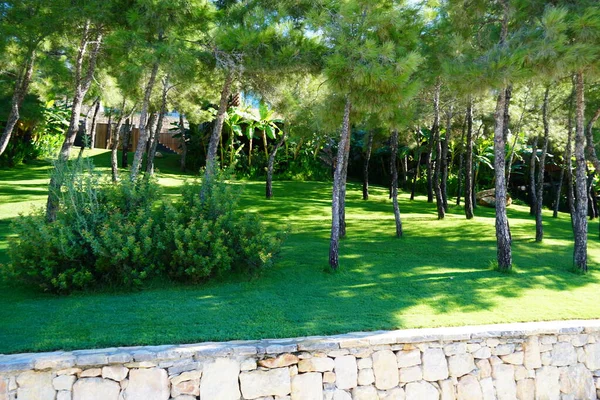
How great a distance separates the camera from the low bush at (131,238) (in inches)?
316

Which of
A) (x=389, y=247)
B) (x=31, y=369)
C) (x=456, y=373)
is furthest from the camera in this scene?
(x=389, y=247)

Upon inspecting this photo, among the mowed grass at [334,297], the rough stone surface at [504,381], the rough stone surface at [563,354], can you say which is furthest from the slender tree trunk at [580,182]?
the rough stone surface at [504,381]

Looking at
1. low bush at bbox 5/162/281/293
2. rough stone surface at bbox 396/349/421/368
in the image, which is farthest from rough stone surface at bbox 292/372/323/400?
low bush at bbox 5/162/281/293

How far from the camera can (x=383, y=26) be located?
31.4ft

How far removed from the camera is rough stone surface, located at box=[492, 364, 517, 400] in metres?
6.79

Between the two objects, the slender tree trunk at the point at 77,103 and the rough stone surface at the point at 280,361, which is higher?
the slender tree trunk at the point at 77,103

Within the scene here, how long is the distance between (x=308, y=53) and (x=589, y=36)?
4927 millimetres

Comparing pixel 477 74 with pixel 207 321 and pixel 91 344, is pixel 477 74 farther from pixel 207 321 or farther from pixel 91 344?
pixel 91 344

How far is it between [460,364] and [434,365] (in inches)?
13.8

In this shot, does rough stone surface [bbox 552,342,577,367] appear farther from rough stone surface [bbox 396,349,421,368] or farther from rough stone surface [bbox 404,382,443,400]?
rough stone surface [bbox 396,349,421,368]

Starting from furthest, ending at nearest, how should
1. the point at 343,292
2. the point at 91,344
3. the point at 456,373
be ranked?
the point at 343,292 → the point at 456,373 → the point at 91,344

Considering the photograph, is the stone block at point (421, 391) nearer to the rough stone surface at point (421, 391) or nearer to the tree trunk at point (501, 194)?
the rough stone surface at point (421, 391)

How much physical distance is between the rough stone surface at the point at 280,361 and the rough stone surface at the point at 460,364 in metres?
1.94

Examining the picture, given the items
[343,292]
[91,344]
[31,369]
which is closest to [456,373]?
[343,292]
